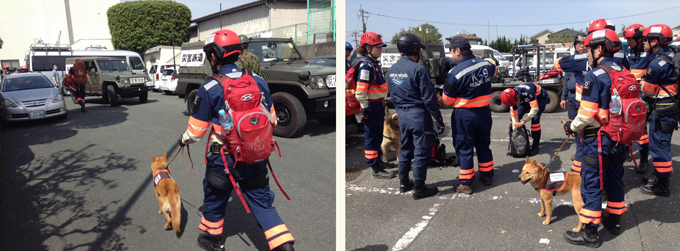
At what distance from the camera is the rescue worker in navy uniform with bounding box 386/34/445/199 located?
4.31 metres

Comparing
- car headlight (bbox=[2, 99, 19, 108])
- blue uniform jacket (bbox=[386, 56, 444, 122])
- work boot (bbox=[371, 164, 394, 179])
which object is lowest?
work boot (bbox=[371, 164, 394, 179])

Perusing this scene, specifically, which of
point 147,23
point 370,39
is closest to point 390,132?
point 370,39

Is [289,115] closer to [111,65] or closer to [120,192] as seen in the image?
[120,192]

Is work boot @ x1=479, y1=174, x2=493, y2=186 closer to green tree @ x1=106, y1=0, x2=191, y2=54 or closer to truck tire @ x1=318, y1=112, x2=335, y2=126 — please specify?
truck tire @ x1=318, y1=112, x2=335, y2=126

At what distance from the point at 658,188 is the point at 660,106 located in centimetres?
90

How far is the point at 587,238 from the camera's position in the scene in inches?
128

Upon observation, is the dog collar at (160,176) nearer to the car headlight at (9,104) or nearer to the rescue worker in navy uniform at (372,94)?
the rescue worker in navy uniform at (372,94)

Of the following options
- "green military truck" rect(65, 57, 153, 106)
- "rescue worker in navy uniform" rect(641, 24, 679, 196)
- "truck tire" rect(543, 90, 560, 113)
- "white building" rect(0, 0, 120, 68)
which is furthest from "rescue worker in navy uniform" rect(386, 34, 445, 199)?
"white building" rect(0, 0, 120, 68)

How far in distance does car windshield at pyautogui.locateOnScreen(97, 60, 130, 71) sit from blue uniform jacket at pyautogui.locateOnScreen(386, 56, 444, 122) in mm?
13782

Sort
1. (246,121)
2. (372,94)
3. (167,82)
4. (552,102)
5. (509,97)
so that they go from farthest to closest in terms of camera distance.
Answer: (167,82), (552,102), (509,97), (372,94), (246,121)

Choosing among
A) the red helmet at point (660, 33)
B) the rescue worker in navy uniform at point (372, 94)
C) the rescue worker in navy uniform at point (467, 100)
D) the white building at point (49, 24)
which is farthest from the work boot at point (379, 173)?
the white building at point (49, 24)

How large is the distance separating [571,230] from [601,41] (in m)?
1.61

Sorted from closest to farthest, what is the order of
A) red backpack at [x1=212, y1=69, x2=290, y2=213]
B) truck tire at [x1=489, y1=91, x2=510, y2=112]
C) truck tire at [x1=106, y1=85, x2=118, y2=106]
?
1. red backpack at [x1=212, y1=69, x2=290, y2=213]
2. truck tire at [x1=489, y1=91, x2=510, y2=112]
3. truck tire at [x1=106, y1=85, x2=118, y2=106]

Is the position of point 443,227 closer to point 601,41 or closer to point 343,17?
point 601,41
